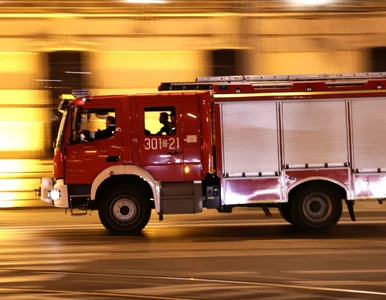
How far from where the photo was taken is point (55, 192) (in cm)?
1365

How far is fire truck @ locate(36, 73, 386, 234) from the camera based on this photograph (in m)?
13.4

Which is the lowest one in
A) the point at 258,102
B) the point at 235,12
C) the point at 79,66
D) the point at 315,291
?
the point at 315,291

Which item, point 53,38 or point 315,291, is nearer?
point 315,291

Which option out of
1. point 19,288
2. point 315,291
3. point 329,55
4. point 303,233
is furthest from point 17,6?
point 315,291

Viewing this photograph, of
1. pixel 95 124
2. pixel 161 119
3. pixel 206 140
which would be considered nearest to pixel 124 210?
pixel 95 124

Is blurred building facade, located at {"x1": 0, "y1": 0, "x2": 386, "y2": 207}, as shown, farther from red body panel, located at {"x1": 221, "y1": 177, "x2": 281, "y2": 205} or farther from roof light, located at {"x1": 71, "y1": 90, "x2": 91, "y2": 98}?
red body panel, located at {"x1": 221, "y1": 177, "x2": 281, "y2": 205}

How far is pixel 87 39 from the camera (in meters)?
20.9

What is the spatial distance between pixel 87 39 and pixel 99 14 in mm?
747

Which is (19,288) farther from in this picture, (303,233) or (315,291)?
(303,233)

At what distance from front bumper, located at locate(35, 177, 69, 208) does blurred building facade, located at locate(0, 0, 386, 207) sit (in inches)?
259

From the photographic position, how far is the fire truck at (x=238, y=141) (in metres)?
13.4

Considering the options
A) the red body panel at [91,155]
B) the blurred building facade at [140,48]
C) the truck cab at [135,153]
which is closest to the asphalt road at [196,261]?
the truck cab at [135,153]

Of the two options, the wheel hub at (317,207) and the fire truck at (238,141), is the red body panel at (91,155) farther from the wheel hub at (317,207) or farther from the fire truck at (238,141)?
the wheel hub at (317,207)

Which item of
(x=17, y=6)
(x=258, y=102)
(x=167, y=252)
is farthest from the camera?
(x=17, y=6)
